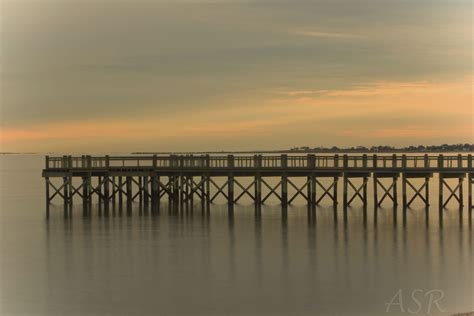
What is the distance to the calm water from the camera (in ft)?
81.8

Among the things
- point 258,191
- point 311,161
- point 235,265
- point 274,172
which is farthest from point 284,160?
point 235,265

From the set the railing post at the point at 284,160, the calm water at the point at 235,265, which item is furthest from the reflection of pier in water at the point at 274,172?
the calm water at the point at 235,265

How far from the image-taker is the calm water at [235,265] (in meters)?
24.9

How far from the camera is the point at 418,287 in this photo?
88.7 feet

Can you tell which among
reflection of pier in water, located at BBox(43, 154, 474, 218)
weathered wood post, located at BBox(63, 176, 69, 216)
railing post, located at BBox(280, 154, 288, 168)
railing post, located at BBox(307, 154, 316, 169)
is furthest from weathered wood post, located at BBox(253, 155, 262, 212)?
weathered wood post, located at BBox(63, 176, 69, 216)

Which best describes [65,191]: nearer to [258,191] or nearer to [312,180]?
[258,191]

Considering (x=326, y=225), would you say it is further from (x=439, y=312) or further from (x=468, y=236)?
(x=439, y=312)

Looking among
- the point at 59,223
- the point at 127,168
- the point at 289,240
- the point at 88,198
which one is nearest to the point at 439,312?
the point at 289,240

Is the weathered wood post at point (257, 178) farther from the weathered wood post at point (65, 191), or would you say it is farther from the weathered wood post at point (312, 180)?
the weathered wood post at point (65, 191)

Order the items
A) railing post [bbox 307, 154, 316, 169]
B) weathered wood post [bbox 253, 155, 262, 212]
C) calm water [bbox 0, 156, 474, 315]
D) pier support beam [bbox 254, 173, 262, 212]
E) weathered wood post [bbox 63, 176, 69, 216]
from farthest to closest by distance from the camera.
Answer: weathered wood post [bbox 63, 176, 69, 216] → pier support beam [bbox 254, 173, 262, 212] → weathered wood post [bbox 253, 155, 262, 212] → railing post [bbox 307, 154, 316, 169] → calm water [bbox 0, 156, 474, 315]

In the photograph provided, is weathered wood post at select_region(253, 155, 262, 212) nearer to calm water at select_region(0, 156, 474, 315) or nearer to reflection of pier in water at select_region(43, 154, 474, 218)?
reflection of pier in water at select_region(43, 154, 474, 218)

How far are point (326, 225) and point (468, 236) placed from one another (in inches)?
295

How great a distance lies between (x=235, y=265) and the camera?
101 ft

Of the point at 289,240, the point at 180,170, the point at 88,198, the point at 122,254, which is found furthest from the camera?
the point at 88,198
